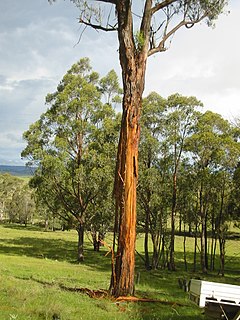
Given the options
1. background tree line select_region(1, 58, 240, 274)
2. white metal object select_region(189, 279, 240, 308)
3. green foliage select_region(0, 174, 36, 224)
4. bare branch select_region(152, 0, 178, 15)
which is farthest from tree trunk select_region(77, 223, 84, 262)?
green foliage select_region(0, 174, 36, 224)

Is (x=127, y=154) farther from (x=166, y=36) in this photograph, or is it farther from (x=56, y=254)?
(x=56, y=254)

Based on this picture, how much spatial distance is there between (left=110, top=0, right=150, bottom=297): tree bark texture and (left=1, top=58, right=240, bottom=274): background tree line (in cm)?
2013

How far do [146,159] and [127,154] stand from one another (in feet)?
71.3

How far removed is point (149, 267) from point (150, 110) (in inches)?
521

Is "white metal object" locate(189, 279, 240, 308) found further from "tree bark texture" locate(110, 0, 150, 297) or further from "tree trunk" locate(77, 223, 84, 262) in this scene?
"tree trunk" locate(77, 223, 84, 262)

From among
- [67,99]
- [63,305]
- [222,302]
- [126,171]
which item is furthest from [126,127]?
[67,99]

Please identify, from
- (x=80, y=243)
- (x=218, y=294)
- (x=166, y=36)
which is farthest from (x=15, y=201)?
(x=218, y=294)

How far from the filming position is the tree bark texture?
10.7 m

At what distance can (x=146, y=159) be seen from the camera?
32.7 m

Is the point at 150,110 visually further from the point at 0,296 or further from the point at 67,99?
the point at 0,296

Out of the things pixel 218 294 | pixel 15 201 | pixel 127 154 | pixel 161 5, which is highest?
pixel 161 5

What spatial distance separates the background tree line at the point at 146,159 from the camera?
104 ft

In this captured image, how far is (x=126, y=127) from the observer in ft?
36.9

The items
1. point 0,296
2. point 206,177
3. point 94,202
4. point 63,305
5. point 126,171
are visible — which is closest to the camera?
point 63,305
